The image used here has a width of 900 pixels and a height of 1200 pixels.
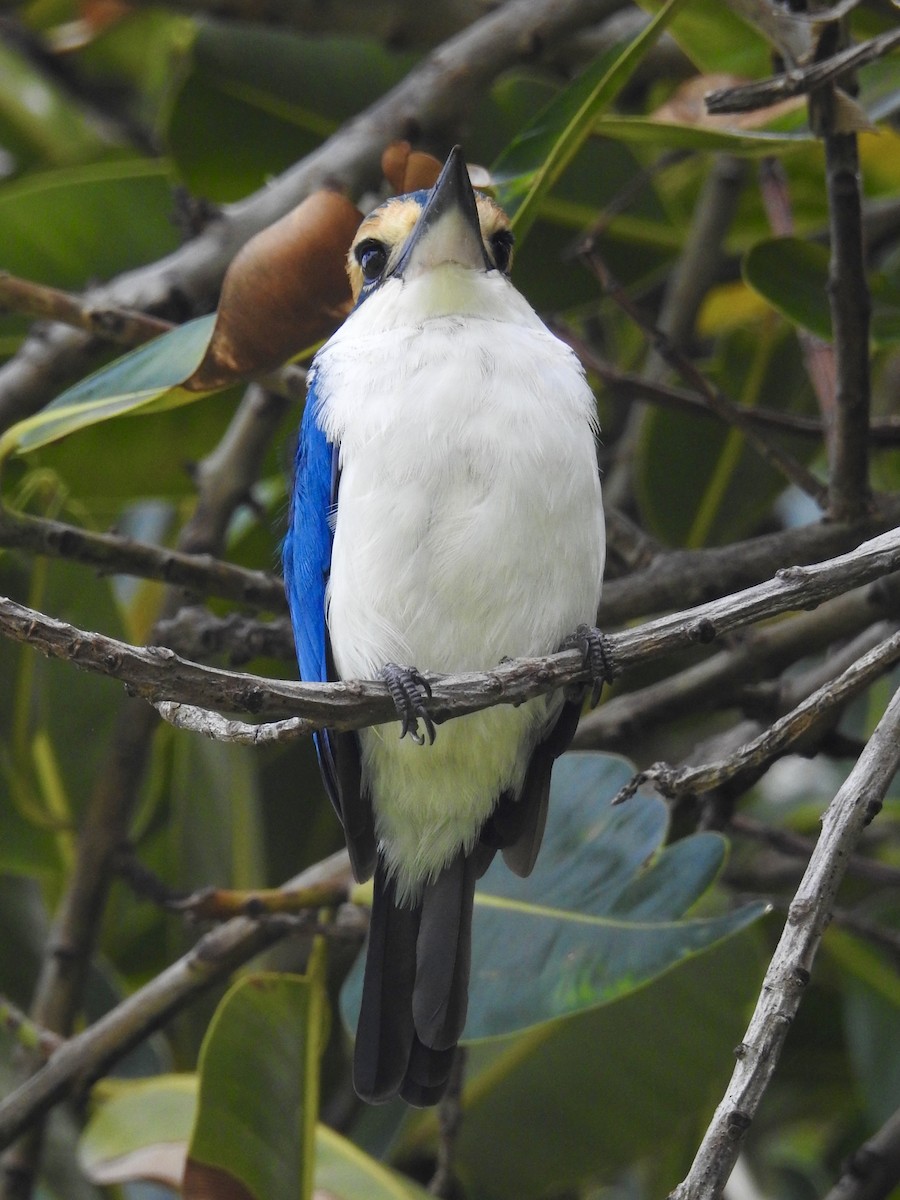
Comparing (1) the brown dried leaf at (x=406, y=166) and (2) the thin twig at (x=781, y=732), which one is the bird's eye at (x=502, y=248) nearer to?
(1) the brown dried leaf at (x=406, y=166)

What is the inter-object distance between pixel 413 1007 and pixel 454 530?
2.64 ft

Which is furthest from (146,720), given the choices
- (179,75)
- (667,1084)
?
(179,75)

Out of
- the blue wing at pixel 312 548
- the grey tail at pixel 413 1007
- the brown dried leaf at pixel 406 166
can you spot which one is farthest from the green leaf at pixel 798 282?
the grey tail at pixel 413 1007

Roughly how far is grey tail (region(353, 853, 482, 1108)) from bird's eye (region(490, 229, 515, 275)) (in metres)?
1.21

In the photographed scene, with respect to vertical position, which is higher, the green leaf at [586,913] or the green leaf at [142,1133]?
the green leaf at [586,913]

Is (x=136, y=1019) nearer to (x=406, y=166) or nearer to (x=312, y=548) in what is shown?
(x=312, y=548)

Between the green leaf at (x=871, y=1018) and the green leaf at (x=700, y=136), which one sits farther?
the green leaf at (x=871, y=1018)

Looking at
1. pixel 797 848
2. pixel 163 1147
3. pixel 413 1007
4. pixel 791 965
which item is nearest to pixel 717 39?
pixel 797 848

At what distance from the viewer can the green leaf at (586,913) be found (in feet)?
7.84

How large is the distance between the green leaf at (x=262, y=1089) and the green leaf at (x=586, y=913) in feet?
0.42

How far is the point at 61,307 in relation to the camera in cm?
272

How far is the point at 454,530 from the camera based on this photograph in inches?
91.6

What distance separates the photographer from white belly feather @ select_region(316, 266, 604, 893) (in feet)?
7.64

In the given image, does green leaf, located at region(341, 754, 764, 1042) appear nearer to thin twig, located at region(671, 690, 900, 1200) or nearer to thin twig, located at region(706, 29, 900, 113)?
thin twig, located at region(671, 690, 900, 1200)
